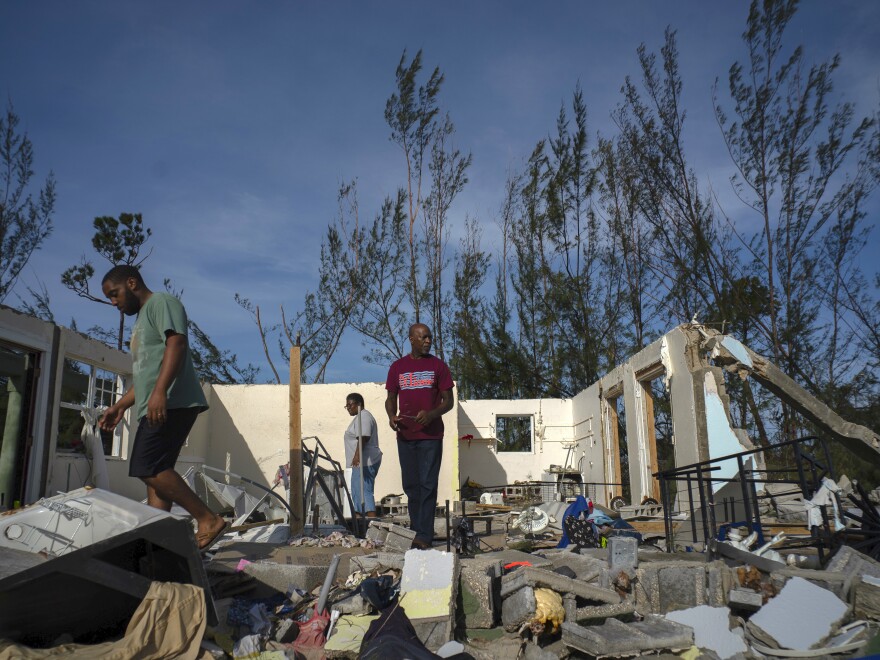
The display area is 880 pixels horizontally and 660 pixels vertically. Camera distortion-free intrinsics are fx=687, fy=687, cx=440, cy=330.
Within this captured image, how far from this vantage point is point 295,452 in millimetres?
5180

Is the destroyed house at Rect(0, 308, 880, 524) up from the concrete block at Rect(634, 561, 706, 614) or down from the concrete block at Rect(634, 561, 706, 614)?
up

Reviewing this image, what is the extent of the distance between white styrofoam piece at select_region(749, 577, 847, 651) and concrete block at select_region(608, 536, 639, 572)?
74 centimetres

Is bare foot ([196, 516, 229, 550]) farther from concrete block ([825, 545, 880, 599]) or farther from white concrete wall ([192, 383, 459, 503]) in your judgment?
white concrete wall ([192, 383, 459, 503])

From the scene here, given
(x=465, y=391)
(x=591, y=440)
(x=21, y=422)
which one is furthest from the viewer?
(x=465, y=391)

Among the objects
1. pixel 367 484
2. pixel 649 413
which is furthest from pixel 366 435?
pixel 649 413

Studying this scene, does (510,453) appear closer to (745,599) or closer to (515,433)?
(515,433)

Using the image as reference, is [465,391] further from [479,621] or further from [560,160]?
[479,621]

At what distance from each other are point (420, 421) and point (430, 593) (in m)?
1.35

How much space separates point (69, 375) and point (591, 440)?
33.5ft

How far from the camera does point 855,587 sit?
3.66m

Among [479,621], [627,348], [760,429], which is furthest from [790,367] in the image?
[479,621]

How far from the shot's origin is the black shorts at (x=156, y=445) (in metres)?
3.36

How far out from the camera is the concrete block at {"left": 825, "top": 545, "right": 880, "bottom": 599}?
12.2 ft

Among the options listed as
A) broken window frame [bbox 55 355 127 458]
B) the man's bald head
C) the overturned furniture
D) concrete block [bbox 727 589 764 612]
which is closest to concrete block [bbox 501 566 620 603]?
concrete block [bbox 727 589 764 612]
